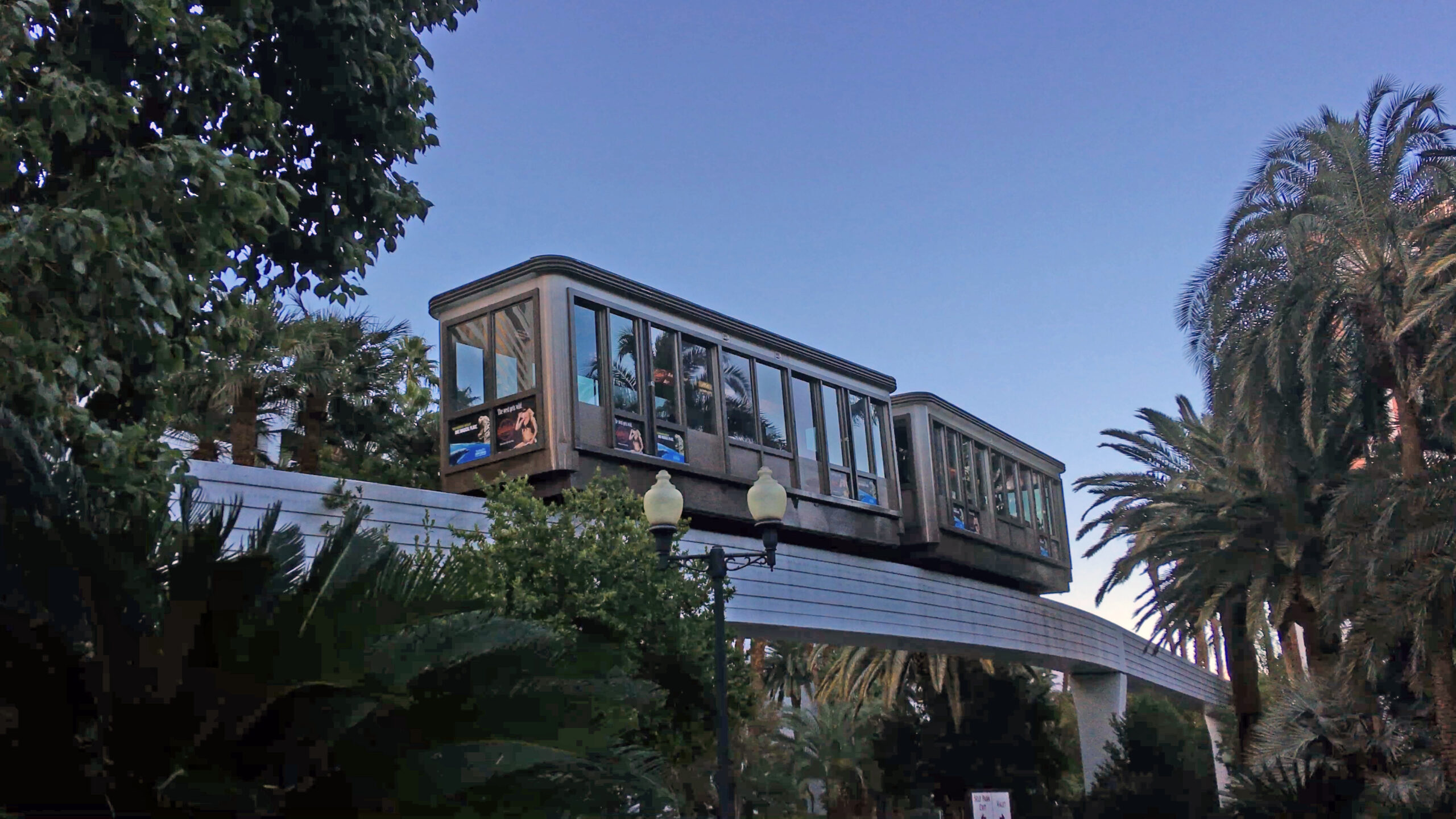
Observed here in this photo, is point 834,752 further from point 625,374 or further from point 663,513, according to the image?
point 663,513

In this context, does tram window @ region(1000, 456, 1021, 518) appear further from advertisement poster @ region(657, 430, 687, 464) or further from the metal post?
the metal post

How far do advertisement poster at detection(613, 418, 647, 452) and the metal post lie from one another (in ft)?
17.7

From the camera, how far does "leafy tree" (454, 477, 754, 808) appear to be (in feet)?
40.0

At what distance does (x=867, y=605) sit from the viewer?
20.2 m

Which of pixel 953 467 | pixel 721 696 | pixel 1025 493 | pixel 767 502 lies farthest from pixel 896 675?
pixel 721 696

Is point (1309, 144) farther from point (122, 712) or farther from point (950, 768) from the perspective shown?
point (950, 768)

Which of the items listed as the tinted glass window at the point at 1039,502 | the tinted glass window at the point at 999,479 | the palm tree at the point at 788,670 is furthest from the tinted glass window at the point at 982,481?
the palm tree at the point at 788,670

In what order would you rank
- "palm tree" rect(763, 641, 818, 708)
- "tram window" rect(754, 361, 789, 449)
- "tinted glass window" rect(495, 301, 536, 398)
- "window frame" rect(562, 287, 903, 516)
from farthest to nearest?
"palm tree" rect(763, 641, 818, 708), "tram window" rect(754, 361, 789, 449), "window frame" rect(562, 287, 903, 516), "tinted glass window" rect(495, 301, 536, 398)

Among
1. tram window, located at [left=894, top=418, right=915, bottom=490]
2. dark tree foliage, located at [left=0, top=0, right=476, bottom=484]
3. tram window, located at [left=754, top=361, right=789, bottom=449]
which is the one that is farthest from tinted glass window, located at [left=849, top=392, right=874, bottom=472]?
dark tree foliage, located at [left=0, top=0, right=476, bottom=484]

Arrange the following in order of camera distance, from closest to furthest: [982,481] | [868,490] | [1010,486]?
[868,490] → [982,481] → [1010,486]

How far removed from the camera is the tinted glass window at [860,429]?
20.6 meters

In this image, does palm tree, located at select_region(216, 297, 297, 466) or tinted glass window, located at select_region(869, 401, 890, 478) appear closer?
palm tree, located at select_region(216, 297, 297, 466)


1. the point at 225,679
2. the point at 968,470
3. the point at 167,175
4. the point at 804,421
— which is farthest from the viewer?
the point at 968,470

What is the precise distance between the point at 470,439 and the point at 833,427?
6267 millimetres
